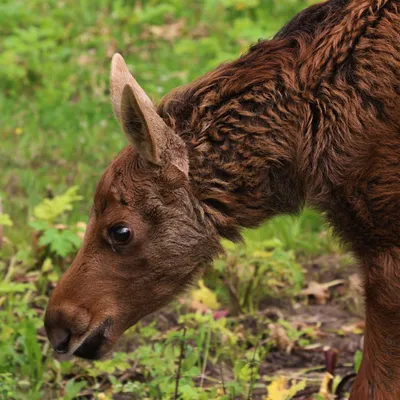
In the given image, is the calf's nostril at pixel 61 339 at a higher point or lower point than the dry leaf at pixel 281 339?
higher

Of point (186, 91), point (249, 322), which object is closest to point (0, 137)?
point (249, 322)

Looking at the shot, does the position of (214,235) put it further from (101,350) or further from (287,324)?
(287,324)

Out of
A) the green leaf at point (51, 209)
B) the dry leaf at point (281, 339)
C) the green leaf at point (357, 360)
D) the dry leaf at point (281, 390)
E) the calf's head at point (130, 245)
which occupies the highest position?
the calf's head at point (130, 245)

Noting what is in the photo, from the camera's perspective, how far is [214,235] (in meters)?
4.66

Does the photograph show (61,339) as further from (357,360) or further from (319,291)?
(319,291)

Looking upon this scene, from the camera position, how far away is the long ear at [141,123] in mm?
4289

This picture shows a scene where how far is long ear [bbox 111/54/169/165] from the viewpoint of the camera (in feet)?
14.1

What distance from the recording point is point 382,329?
4.36 m

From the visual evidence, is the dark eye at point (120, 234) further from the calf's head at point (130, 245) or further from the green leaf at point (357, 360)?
the green leaf at point (357, 360)

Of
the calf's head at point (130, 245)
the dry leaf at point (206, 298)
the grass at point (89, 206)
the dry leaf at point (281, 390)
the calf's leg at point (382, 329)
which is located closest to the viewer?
the calf's leg at point (382, 329)

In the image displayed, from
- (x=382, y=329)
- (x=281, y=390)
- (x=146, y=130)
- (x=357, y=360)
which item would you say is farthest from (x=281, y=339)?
(x=146, y=130)

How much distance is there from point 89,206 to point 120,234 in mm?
2944

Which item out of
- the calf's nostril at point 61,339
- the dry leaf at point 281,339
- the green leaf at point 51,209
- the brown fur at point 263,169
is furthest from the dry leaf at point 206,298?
the calf's nostril at point 61,339

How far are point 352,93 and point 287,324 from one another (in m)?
2.11
